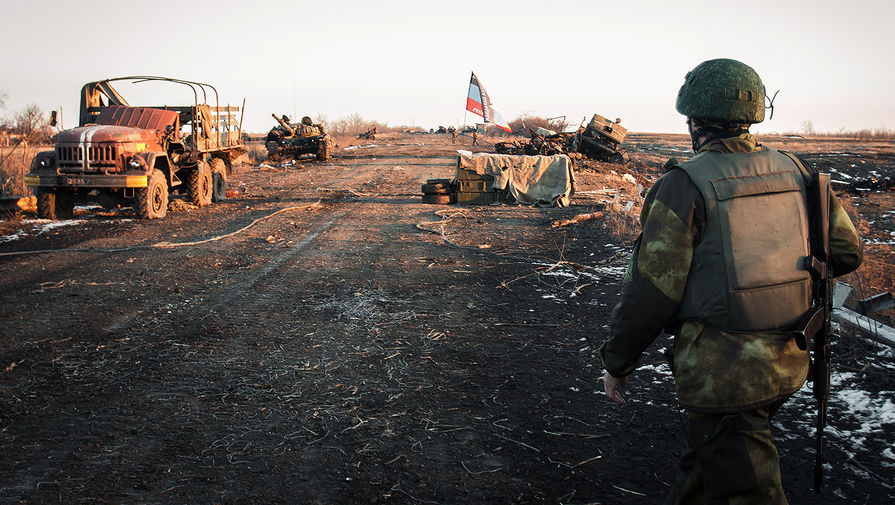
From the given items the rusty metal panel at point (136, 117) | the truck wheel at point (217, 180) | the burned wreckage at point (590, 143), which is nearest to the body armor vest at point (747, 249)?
the rusty metal panel at point (136, 117)

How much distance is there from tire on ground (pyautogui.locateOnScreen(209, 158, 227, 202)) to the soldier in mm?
13063

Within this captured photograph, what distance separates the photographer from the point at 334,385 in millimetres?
4004

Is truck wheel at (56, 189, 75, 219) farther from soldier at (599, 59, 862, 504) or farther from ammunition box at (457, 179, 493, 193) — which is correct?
soldier at (599, 59, 862, 504)

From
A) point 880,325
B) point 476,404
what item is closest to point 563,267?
point 880,325

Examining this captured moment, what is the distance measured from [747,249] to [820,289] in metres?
0.36

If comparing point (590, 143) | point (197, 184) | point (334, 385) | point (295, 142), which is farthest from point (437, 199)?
point (295, 142)

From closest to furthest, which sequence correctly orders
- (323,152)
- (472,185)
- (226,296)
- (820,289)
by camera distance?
(820,289), (226,296), (472,185), (323,152)

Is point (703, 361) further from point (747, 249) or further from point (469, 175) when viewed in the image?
point (469, 175)

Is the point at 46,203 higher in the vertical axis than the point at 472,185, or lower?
lower

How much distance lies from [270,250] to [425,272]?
2.40 metres

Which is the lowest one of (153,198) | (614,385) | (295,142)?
(614,385)

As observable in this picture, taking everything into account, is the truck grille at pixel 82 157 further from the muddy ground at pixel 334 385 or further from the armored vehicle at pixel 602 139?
the armored vehicle at pixel 602 139

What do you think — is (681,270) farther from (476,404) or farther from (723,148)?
(476,404)

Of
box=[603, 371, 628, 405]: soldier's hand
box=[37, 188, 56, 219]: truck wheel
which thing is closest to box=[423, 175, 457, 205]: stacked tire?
box=[37, 188, 56, 219]: truck wheel
